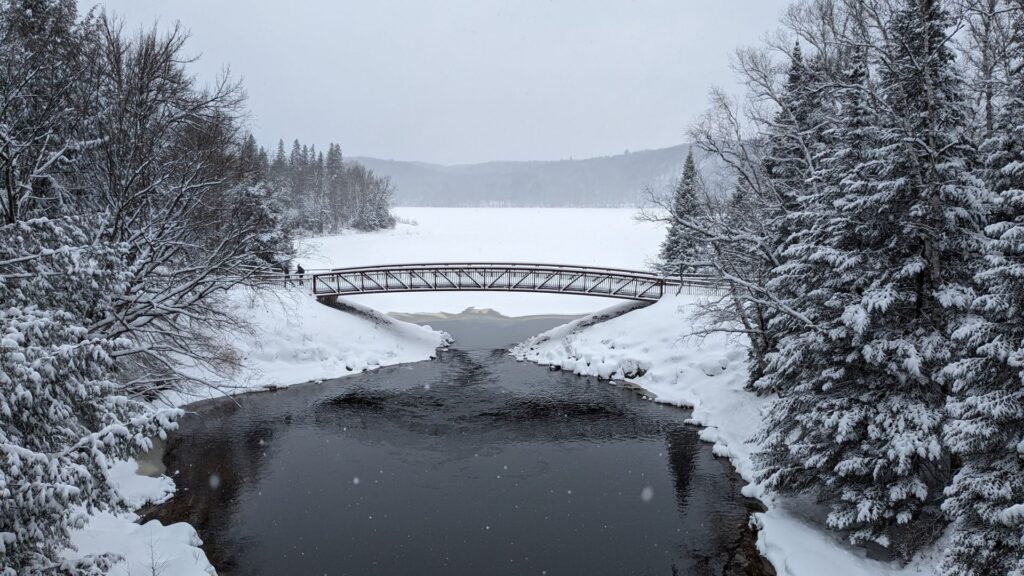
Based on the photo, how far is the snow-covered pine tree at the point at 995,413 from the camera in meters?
8.23

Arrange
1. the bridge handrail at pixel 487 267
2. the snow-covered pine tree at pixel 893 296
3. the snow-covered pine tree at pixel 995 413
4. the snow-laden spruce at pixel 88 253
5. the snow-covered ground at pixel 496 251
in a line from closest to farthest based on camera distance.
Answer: the snow-laden spruce at pixel 88 253
the snow-covered pine tree at pixel 995 413
the snow-covered pine tree at pixel 893 296
the bridge handrail at pixel 487 267
the snow-covered ground at pixel 496 251

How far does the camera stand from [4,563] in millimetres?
6617

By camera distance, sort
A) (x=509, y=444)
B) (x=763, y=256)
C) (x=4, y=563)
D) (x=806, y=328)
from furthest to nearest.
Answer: (x=509, y=444), (x=763, y=256), (x=806, y=328), (x=4, y=563)

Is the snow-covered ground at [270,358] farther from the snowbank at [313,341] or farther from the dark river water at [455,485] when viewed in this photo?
the dark river water at [455,485]

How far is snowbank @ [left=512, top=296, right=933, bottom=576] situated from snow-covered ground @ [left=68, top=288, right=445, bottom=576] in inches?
278

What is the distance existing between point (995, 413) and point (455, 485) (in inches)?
455

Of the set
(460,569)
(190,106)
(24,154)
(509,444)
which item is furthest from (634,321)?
(24,154)

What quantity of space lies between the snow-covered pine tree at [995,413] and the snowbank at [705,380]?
7.23 ft

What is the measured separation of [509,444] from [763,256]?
9.47 metres

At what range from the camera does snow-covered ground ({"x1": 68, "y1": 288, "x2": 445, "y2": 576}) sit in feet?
35.4

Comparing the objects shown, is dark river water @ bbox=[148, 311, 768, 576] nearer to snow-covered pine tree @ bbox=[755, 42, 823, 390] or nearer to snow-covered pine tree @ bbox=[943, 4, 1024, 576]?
snow-covered pine tree @ bbox=[943, 4, 1024, 576]

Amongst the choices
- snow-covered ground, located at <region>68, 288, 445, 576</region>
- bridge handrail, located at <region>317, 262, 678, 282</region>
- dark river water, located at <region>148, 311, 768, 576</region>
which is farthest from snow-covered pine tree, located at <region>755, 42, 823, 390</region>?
snow-covered ground, located at <region>68, 288, 445, 576</region>

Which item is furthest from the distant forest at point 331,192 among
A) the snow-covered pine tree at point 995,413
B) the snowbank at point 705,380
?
the snow-covered pine tree at point 995,413

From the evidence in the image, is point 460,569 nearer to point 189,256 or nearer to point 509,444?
point 509,444
